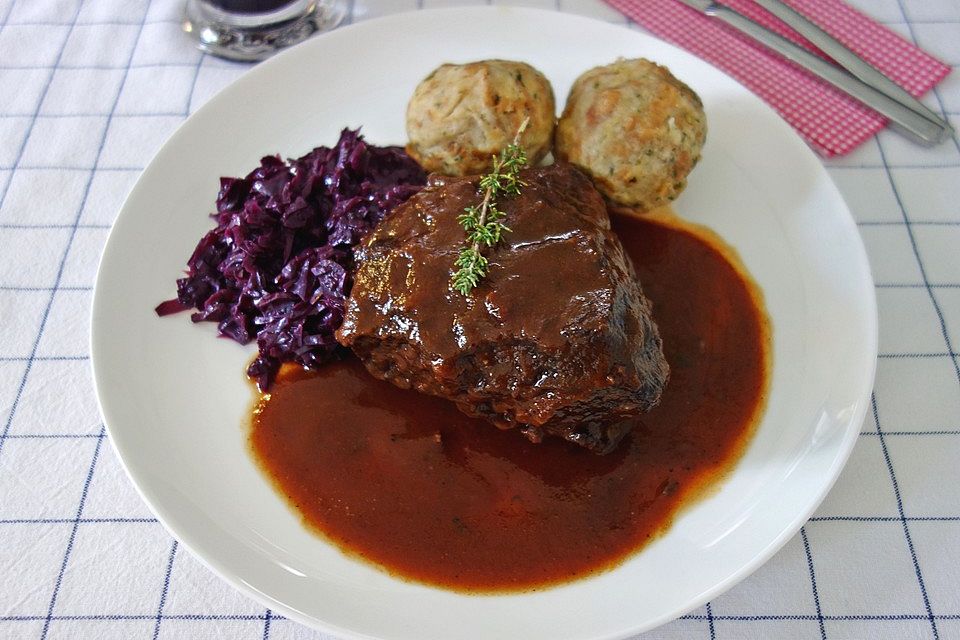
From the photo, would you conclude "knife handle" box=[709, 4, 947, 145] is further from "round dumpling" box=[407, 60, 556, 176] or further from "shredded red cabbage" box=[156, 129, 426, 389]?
"shredded red cabbage" box=[156, 129, 426, 389]

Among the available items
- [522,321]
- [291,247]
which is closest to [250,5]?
[291,247]

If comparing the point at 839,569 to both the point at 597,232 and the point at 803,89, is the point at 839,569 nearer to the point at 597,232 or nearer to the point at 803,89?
the point at 597,232

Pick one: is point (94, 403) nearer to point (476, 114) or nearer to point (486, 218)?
point (486, 218)


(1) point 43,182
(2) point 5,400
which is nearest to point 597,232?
(2) point 5,400

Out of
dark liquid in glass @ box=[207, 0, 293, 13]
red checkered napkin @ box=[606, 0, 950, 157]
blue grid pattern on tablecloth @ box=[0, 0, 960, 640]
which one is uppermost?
dark liquid in glass @ box=[207, 0, 293, 13]

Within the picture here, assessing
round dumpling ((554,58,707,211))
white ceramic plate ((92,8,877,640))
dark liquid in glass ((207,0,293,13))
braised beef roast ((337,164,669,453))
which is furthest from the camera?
dark liquid in glass ((207,0,293,13))

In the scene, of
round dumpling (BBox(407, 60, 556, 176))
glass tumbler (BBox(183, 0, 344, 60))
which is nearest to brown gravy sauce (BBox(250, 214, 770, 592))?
round dumpling (BBox(407, 60, 556, 176))

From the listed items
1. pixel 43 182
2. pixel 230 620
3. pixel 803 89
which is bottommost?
pixel 230 620
